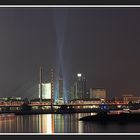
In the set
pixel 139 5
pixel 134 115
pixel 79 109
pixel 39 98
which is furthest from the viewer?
pixel 79 109

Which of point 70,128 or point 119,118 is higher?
point 119,118

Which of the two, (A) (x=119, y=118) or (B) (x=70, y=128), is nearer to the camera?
(B) (x=70, y=128)

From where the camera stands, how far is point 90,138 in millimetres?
2980

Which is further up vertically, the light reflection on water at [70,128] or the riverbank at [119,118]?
the riverbank at [119,118]

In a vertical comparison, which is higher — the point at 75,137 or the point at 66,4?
the point at 66,4

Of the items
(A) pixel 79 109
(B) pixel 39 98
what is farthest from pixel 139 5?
(A) pixel 79 109

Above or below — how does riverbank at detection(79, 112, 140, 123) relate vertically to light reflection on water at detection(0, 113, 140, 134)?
above

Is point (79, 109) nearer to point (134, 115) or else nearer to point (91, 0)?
point (134, 115)

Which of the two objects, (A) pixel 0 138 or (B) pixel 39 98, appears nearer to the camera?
(A) pixel 0 138

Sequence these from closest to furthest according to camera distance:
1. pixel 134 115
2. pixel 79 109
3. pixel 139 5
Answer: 1. pixel 139 5
2. pixel 134 115
3. pixel 79 109

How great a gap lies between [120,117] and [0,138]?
467 inches

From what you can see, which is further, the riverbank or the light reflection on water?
the riverbank

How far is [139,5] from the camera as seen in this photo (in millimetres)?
2906

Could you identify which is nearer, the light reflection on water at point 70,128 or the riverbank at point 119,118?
the light reflection on water at point 70,128
